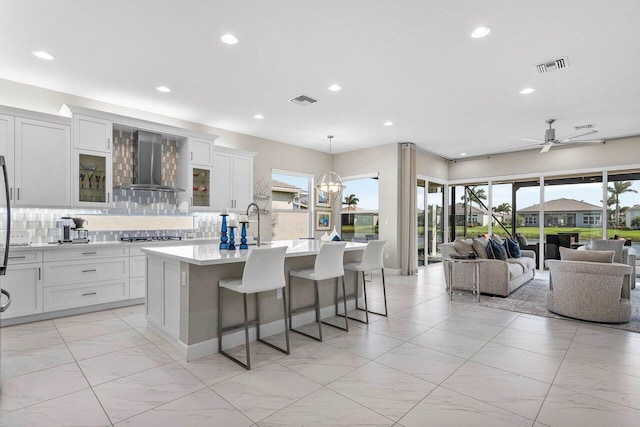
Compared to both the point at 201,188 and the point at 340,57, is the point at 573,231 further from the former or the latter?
the point at 201,188

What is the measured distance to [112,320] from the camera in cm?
393

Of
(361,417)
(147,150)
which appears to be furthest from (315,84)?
(361,417)

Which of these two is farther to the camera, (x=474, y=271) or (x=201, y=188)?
(x=201, y=188)

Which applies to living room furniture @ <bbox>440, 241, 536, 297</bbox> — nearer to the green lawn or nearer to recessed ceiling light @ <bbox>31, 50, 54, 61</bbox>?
the green lawn

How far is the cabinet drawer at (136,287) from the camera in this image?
4.55 metres

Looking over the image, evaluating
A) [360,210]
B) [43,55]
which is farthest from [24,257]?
[360,210]

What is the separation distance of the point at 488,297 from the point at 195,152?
5134 millimetres

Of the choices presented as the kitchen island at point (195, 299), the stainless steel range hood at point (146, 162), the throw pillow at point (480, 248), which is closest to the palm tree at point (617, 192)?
the throw pillow at point (480, 248)

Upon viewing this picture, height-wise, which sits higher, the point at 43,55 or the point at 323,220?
the point at 43,55

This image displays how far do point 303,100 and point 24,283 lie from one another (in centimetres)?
396

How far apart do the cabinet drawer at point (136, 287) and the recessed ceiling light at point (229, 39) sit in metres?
3.20

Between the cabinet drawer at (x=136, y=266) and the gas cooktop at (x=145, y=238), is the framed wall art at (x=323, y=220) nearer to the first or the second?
the gas cooktop at (x=145, y=238)

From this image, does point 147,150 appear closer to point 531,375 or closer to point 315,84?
point 315,84

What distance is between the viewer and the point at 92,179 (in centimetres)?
446
